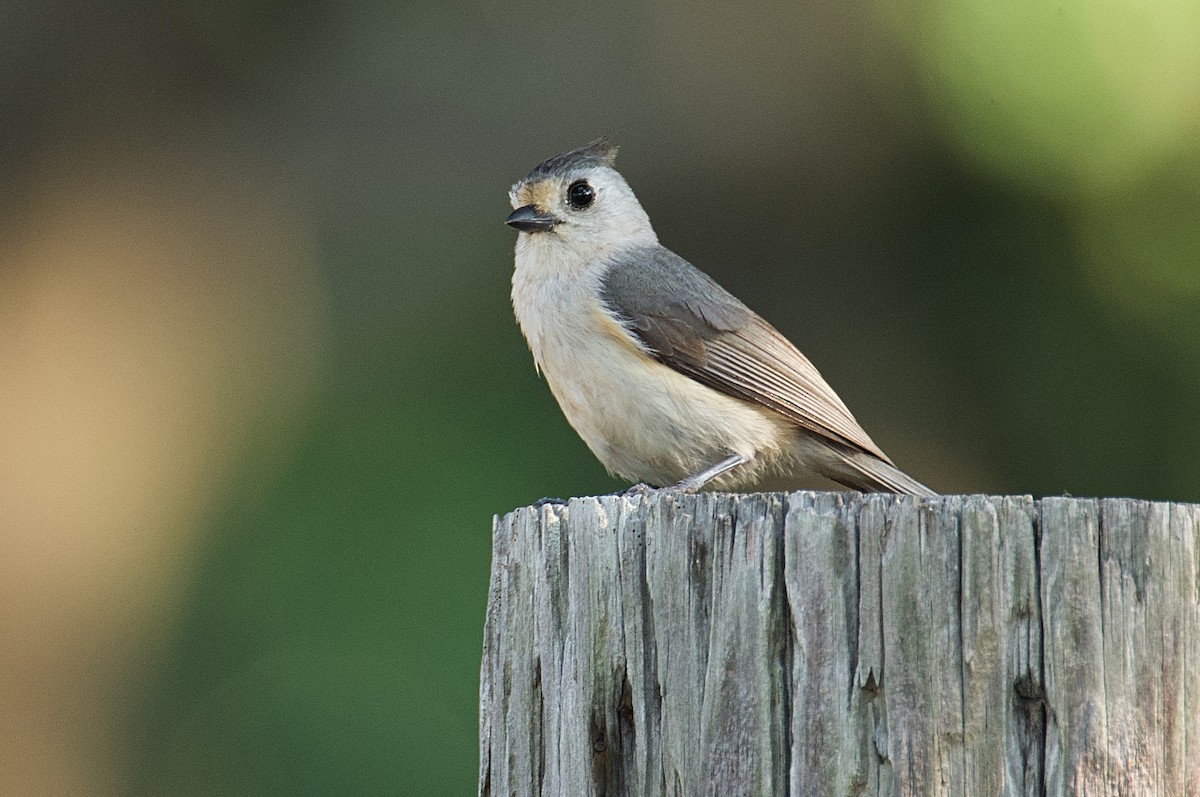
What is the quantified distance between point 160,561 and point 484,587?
1.93 m

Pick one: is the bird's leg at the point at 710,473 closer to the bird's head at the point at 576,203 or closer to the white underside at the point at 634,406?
the white underside at the point at 634,406

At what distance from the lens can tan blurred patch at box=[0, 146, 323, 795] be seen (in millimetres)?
6754

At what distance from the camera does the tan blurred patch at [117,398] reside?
266 inches

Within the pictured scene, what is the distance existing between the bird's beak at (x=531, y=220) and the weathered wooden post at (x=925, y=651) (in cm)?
276

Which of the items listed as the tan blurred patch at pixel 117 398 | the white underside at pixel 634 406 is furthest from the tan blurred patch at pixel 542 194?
the tan blurred patch at pixel 117 398

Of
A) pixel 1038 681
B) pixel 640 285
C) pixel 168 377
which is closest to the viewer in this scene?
pixel 1038 681

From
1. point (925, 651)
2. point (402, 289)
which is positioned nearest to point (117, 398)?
point (402, 289)

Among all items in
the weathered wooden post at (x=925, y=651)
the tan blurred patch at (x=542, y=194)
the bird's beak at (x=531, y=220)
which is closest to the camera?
the weathered wooden post at (x=925, y=651)

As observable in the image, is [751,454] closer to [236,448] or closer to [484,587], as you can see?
[484,587]

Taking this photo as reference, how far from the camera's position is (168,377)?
23.7ft

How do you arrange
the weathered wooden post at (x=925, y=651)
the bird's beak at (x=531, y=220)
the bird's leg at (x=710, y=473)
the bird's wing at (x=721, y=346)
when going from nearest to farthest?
the weathered wooden post at (x=925, y=651), the bird's leg at (x=710, y=473), the bird's wing at (x=721, y=346), the bird's beak at (x=531, y=220)

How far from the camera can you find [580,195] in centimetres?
490

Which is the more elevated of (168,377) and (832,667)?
(168,377)

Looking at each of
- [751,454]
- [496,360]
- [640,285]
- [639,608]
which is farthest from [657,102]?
[639,608]
